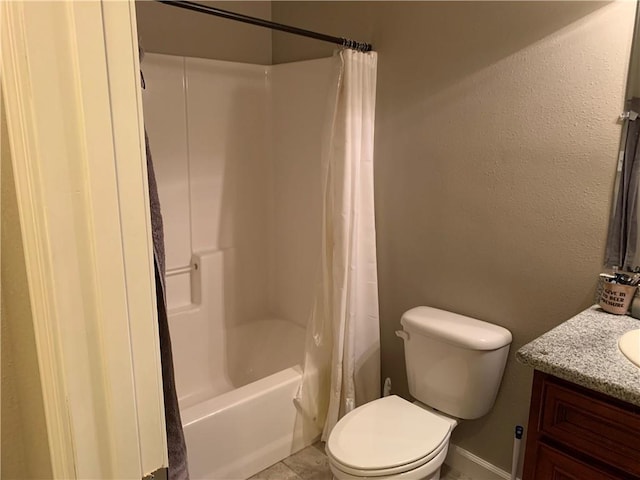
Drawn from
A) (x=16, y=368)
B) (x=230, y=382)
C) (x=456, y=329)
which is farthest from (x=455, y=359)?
(x=16, y=368)

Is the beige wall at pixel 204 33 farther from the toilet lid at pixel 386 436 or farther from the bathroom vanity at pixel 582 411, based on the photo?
the bathroom vanity at pixel 582 411

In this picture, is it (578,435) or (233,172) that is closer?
(578,435)

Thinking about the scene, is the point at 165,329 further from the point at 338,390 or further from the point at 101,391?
the point at 338,390

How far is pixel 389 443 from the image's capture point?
1.63m

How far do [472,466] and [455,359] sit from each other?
1.99 feet

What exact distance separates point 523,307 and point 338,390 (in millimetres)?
882

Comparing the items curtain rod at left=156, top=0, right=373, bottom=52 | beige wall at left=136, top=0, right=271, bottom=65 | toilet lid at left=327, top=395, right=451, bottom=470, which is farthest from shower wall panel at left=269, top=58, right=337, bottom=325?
toilet lid at left=327, top=395, right=451, bottom=470

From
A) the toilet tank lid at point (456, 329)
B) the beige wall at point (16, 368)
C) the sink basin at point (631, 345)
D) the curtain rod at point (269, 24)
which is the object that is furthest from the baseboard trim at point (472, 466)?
the beige wall at point (16, 368)

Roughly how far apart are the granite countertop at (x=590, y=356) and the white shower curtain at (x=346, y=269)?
0.91m

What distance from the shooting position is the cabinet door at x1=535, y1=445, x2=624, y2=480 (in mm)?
1109

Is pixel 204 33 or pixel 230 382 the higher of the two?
pixel 204 33

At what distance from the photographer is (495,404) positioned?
6.36 ft

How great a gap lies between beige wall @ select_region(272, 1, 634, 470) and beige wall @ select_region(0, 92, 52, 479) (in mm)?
1618

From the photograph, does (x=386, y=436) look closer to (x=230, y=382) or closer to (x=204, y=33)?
(x=230, y=382)
